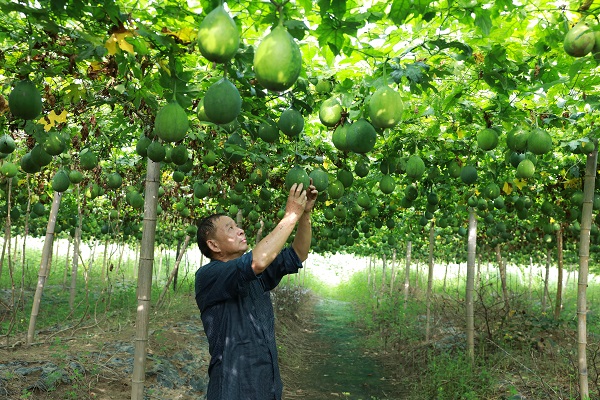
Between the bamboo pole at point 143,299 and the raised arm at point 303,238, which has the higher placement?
the raised arm at point 303,238

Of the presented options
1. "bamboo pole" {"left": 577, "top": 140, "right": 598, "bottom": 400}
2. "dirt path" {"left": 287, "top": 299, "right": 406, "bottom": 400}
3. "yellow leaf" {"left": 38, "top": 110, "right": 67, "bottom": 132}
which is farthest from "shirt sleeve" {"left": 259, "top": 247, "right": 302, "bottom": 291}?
"dirt path" {"left": 287, "top": 299, "right": 406, "bottom": 400}

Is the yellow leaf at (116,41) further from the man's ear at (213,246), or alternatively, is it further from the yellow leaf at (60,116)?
the man's ear at (213,246)

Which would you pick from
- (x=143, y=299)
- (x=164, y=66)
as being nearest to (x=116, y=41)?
(x=164, y=66)

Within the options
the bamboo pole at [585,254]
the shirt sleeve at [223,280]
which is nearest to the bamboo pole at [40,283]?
the shirt sleeve at [223,280]

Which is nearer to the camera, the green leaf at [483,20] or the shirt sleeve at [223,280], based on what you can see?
the green leaf at [483,20]

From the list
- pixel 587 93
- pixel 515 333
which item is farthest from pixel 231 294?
pixel 515 333

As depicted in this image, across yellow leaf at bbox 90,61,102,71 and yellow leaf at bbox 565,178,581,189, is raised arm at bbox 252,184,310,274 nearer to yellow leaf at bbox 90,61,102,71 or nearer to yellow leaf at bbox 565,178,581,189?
yellow leaf at bbox 90,61,102,71

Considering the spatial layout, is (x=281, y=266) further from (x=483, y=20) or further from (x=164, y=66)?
(x=483, y=20)

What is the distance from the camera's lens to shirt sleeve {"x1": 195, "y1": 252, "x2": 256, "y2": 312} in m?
2.78

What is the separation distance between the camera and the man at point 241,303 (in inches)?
114

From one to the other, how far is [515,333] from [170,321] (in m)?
6.33

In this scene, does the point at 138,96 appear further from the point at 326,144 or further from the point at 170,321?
the point at 170,321

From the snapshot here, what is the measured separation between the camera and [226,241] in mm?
3279

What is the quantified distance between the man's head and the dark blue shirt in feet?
0.34
